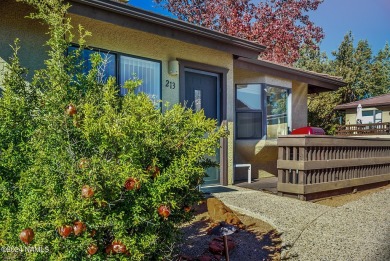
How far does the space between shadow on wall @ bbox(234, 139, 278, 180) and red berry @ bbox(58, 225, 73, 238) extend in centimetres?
776

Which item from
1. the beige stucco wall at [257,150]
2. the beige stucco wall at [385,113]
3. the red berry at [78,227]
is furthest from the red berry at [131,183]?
the beige stucco wall at [385,113]

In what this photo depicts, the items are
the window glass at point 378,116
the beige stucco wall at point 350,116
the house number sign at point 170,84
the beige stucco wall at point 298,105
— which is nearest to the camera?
the house number sign at point 170,84

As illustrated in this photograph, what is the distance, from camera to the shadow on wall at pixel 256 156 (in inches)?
384

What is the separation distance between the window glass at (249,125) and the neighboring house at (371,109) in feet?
54.0

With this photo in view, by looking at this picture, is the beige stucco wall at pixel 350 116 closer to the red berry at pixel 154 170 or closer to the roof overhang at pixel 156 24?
the roof overhang at pixel 156 24

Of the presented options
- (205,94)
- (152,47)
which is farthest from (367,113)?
(152,47)

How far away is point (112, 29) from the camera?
623 cm

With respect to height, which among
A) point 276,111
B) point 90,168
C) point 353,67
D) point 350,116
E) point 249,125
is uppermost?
point 353,67

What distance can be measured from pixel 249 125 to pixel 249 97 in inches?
31.3

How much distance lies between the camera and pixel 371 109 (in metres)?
26.0

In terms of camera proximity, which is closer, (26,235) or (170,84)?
(26,235)

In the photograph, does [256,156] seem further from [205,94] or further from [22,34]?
[22,34]

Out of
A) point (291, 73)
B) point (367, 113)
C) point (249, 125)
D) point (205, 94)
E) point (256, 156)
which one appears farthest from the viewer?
point (367, 113)

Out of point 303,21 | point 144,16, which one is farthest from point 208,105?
point 303,21
